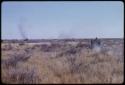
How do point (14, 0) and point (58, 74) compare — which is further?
point (58, 74)

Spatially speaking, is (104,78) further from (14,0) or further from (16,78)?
(14,0)

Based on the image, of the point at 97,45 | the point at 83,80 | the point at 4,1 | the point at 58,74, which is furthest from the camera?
the point at 97,45

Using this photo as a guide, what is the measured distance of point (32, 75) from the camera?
19.1 ft

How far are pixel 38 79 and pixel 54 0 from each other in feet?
7.92

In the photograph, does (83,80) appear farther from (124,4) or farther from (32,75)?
(124,4)

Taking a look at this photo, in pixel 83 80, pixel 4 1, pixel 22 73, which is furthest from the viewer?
pixel 22 73

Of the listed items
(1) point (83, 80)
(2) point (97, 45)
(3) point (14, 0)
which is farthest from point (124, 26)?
(2) point (97, 45)

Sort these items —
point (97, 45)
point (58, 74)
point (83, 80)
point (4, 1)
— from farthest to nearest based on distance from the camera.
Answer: point (97, 45) → point (58, 74) → point (83, 80) → point (4, 1)

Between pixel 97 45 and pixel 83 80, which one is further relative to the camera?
pixel 97 45

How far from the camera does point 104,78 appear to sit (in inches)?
231

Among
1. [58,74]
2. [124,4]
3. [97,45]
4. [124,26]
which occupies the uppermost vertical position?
[124,4]

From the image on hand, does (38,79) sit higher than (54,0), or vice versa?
(54,0)

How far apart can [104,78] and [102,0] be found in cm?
263

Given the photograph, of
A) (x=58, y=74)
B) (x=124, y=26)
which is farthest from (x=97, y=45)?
(x=124, y=26)
